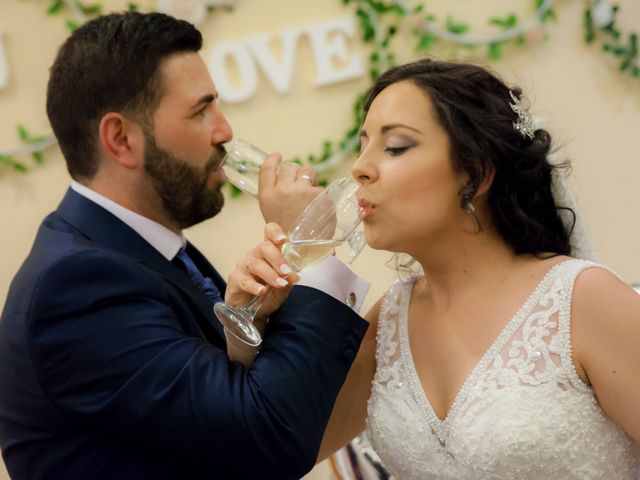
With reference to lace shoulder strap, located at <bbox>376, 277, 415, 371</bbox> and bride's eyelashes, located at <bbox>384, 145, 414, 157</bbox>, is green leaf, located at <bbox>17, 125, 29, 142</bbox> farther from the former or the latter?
bride's eyelashes, located at <bbox>384, 145, 414, 157</bbox>

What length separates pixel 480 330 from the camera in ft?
6.26

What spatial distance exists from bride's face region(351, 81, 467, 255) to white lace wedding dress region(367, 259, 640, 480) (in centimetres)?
26

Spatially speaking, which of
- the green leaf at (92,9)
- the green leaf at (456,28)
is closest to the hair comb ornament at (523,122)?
the green leaf at (456,28)

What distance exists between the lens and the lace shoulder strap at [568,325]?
5.79ft

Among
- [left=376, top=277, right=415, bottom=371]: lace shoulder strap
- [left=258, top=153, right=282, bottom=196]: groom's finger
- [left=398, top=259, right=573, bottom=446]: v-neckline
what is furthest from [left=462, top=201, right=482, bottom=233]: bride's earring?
[left=258, top=153, right=282, bottom=196]: groom's finger

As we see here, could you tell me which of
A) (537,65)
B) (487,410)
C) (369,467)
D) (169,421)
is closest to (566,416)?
(487,410)

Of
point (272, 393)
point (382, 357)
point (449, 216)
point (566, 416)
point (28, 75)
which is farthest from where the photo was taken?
point (28, 75)

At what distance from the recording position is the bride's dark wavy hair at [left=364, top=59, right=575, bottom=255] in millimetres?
1860

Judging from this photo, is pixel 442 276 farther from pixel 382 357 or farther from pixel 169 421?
pixel 169 421

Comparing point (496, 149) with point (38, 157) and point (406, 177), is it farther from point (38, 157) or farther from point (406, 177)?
point (38, 157)

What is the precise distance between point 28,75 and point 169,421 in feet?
5.92

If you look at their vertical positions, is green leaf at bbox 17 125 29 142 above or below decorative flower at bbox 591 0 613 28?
below

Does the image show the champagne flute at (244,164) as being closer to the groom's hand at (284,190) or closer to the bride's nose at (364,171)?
the groom's hand at (284,190)

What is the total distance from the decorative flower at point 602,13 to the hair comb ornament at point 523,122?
5.67ft
